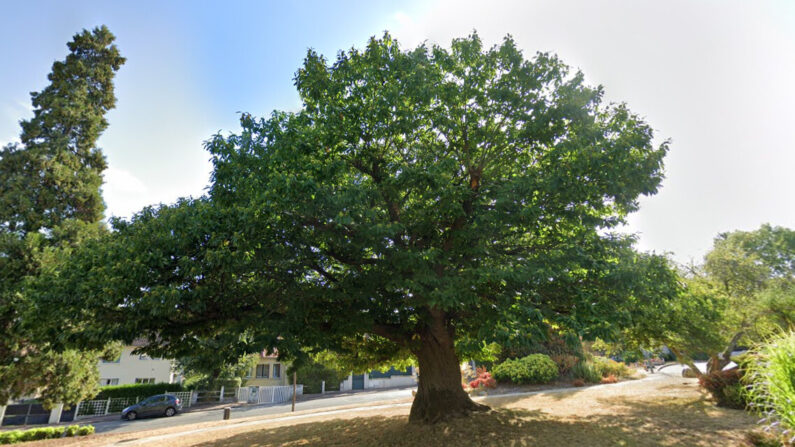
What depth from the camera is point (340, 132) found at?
30.1 ft

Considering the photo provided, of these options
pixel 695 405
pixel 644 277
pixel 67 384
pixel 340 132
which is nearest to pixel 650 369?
pixel 695 405

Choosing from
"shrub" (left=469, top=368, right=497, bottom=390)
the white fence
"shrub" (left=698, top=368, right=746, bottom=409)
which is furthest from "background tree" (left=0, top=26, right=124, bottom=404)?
"shrub" (left=698, top=368, right=746, bottom=409)

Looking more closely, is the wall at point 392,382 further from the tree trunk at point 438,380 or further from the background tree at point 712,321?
the tree trunk at point 438,380

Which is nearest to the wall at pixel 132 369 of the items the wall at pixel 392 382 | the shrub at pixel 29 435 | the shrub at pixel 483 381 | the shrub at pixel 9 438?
the shrub at pixel 29 435

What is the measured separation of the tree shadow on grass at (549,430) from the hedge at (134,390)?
26642 millimetres

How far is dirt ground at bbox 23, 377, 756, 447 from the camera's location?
8828mm

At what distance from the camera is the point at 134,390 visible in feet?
107

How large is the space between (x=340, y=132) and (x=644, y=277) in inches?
314

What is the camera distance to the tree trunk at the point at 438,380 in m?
11.1

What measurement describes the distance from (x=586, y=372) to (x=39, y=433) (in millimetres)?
27394

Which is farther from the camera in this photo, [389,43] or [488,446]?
[389,43]

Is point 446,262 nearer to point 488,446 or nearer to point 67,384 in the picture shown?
point 488,446

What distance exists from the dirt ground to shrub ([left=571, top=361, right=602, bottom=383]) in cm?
584

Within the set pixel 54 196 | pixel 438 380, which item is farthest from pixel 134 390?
pixel 438 380
